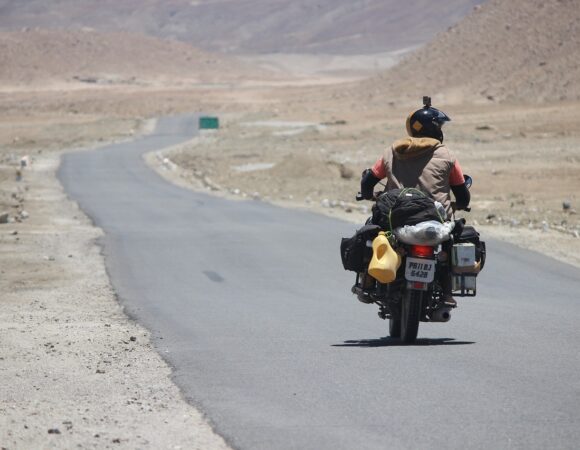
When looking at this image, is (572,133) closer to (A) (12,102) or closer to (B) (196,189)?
(B) (196,189)

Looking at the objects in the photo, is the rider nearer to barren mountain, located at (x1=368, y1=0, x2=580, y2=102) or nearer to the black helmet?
the black helmet

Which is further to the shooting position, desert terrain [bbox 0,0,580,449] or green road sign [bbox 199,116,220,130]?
green road sign [bbox 199,116,220,130]

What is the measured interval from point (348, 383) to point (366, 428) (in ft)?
4.77

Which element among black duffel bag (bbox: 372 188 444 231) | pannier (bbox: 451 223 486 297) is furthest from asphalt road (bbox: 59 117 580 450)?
black duffel bag (bbox: 372 188 444 231)

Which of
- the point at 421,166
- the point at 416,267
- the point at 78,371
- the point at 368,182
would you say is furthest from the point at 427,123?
the point at 78,371

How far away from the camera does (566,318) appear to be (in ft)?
41.0

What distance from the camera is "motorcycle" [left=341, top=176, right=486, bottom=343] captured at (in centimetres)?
982

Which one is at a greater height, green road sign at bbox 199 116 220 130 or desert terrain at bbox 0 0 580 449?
desert terrain at bbox 0 0 580 449

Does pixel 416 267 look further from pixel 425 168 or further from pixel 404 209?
pixel 425 168

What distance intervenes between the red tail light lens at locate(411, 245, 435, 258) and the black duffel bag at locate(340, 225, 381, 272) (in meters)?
0.41

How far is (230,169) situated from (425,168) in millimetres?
40557

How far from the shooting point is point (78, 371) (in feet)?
32.4

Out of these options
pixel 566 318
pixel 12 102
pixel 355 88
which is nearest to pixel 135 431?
pixel 566 318

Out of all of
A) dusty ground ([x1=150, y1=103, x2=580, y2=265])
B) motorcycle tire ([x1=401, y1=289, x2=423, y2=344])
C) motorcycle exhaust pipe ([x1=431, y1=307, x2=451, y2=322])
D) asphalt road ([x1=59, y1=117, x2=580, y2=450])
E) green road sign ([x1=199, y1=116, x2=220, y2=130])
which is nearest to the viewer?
asphalt road ([x1=59, y1=117, x2=580, y2=450])
